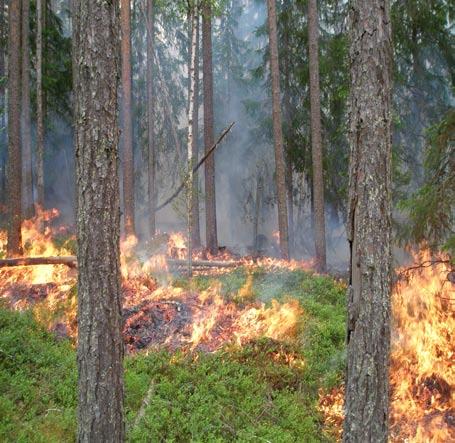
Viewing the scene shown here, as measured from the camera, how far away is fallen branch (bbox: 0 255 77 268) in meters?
11.7

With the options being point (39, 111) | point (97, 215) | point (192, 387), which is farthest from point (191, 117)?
point (97, 215)

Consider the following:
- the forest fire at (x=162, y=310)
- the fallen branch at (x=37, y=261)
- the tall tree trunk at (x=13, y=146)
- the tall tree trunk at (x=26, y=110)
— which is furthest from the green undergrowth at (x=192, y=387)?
the tall tree trunk at (x=26, y=110)

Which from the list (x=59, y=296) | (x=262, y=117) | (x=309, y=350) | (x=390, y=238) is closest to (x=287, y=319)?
(x=309, y=350)

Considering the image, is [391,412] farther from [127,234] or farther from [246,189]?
[246,189]

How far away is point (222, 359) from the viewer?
8.55 meters

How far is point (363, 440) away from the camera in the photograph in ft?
14.5

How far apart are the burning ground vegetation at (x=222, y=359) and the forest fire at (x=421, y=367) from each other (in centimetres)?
2

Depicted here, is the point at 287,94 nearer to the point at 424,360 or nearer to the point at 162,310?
the point at 162,310

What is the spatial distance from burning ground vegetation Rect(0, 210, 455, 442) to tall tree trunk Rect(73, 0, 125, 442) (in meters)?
1.95

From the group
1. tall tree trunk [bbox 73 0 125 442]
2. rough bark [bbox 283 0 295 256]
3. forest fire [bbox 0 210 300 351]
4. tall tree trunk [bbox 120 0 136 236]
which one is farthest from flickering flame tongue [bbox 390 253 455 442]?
tall tree trunk [bbox 120 0 136 236]

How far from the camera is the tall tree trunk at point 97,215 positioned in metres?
4.27

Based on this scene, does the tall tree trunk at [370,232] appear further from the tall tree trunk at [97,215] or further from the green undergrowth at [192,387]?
the green undergrowth at [192,387]

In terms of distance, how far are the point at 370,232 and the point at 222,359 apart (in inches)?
197

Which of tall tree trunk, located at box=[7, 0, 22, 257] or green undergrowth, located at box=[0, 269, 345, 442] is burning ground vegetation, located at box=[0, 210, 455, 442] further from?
tall tree trunk, located at box=[7, 0, 22, 257]
